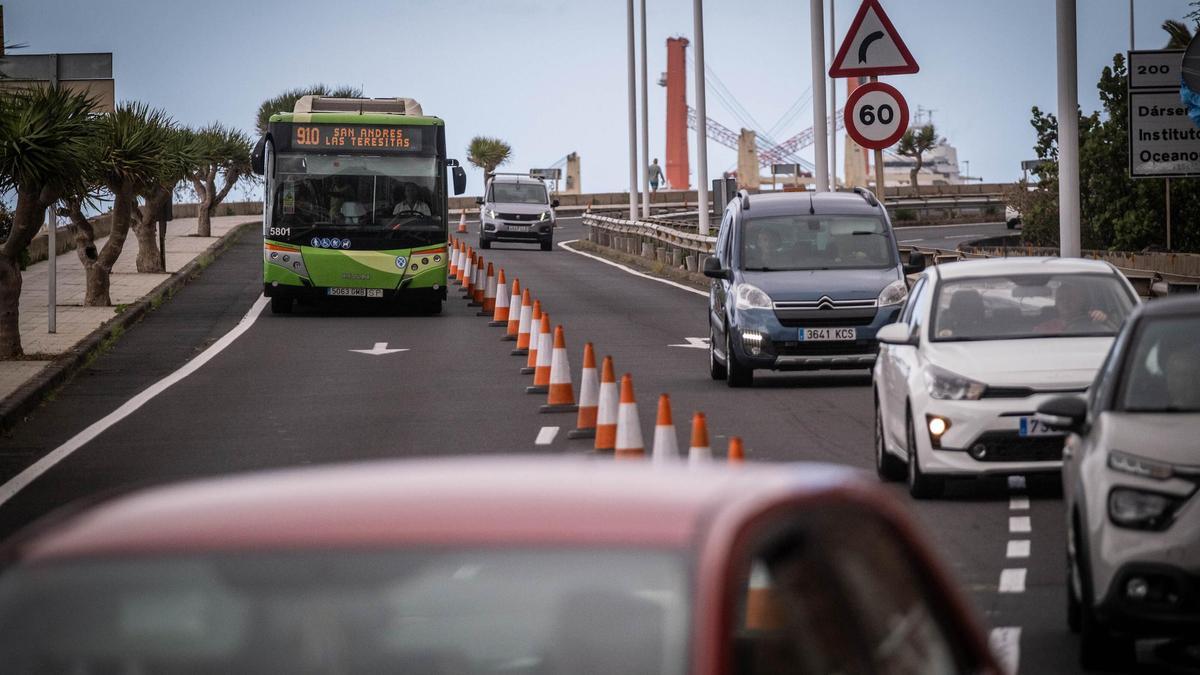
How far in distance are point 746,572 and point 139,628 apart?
0.95 metres

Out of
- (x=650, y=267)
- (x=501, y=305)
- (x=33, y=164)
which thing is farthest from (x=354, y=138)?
(x=650, y=267)

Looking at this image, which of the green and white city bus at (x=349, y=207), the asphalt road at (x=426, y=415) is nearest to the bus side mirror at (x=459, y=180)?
the green and white city bus at (x=349, y=207)

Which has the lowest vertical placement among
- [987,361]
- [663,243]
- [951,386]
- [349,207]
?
[951,386]

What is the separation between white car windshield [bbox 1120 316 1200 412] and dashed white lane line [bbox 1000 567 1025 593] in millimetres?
1373

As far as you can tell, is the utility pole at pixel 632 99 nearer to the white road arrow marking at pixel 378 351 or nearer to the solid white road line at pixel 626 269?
the solid white road line at pixel 626 269

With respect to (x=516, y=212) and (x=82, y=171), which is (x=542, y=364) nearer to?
(x=82, y=171)

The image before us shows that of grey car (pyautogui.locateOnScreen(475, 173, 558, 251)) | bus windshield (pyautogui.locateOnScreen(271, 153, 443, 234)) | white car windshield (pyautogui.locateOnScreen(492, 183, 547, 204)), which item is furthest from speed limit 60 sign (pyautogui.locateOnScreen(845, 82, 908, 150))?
white car windshield (pyautogui.locateOnScreen(492, 183, 547, 204))

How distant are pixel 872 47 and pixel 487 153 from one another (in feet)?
351

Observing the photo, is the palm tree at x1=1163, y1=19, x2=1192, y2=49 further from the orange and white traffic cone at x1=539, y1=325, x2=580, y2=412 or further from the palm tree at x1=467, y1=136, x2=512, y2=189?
the palm tree at x1=467, y1=136, x2=512, y2=189

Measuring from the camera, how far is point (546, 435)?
16531mm

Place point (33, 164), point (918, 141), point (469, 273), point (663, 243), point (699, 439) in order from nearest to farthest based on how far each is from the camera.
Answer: point (699, 439) → point (33, 164) → point (469, 273) → point (663, 243) → point (918, 141)

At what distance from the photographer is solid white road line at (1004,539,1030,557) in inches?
420

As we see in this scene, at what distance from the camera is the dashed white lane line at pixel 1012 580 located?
966cm

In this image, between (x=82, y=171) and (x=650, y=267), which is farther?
(x=650, y=267)
